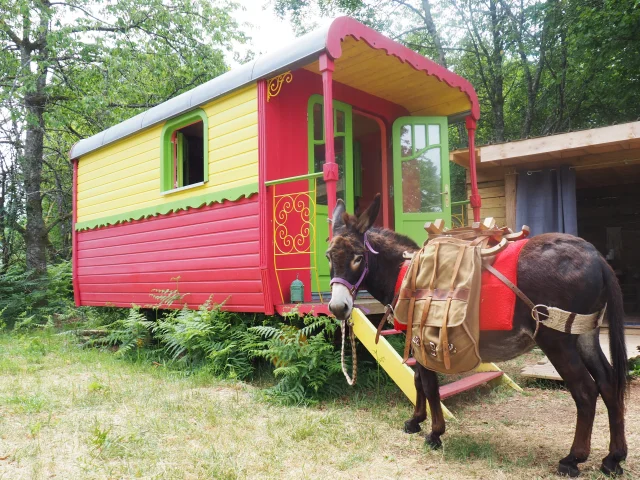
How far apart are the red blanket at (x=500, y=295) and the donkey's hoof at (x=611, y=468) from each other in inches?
38.1

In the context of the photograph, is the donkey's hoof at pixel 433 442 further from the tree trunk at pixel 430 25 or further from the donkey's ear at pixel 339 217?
the tree trunk at pixel 430 25

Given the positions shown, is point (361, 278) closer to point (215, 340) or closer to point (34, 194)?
point (215, 340)

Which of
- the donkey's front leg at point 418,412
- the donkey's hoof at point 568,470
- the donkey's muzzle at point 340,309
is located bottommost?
the donkey's hoof at point 568,470

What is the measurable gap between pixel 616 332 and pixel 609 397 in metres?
0.41

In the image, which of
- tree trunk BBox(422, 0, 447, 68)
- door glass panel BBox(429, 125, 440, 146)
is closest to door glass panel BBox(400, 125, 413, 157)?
door glass panel BBox(429, 125, 440, 146)

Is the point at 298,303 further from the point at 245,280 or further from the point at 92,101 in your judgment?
the point at 92,101

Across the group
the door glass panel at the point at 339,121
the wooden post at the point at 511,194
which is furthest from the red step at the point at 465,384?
the wooden post at the point at 511,194

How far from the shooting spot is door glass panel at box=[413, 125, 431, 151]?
6.78 metres

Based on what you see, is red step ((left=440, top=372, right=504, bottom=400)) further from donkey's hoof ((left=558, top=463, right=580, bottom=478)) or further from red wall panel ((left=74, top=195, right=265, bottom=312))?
red wall panel ((left=74, top=195, right=265, bottom=312))

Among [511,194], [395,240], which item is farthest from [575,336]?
[511,194]

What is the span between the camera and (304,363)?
181 inches

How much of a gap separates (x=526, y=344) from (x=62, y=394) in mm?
4221

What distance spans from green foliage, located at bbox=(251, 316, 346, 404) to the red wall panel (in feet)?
1.88

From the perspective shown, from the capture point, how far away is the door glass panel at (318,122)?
236 inches
